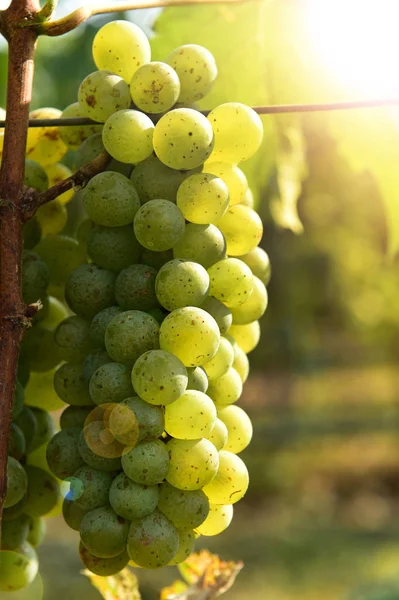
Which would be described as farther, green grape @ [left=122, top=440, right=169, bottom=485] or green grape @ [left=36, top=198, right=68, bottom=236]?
green grape @ [left=36, top=198, right=68, bottom=236]

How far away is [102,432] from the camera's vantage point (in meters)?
0.44

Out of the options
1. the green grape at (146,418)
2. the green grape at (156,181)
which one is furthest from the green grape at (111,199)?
the green grape at (146,418)

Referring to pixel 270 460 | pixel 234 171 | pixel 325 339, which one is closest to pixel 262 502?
pixel 270 460

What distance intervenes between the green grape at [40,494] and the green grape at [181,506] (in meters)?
0.12

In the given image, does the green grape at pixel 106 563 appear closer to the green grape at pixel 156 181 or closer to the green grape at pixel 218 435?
the green grape at pixel 218 435

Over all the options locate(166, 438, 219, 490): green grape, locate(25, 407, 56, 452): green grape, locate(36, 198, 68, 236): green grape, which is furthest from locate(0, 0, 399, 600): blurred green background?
locate(166, 438, 219, 490): green grape

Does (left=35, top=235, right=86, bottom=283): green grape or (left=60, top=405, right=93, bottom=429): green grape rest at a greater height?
(left=35, top=235, right=86, bottom=283): green grape

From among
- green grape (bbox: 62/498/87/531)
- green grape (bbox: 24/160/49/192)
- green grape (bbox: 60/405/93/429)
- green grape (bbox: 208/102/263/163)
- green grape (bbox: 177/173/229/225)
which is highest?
green grape (bbox: 208/102/263/163)

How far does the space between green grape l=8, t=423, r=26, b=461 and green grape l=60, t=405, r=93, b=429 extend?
0.12 feet

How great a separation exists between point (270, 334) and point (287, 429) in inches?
33.1

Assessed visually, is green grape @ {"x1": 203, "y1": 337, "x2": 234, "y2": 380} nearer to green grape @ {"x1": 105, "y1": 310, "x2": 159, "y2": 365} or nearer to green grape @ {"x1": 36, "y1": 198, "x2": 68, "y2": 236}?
green grape @ {"x1": 105, "y1": 310, "x2": 159, "y2": 365}

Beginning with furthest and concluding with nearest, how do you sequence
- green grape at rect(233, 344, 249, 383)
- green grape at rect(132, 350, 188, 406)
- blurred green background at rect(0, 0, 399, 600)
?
blurred green background at rect(0, 0, 399, 600) → green grape at rect(233, 344, 249, 383) → green grape at rect(132, 350, 188, 406)

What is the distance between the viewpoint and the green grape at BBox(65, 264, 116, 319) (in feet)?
1.58

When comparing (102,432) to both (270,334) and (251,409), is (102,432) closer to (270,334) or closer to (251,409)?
(270,334)
